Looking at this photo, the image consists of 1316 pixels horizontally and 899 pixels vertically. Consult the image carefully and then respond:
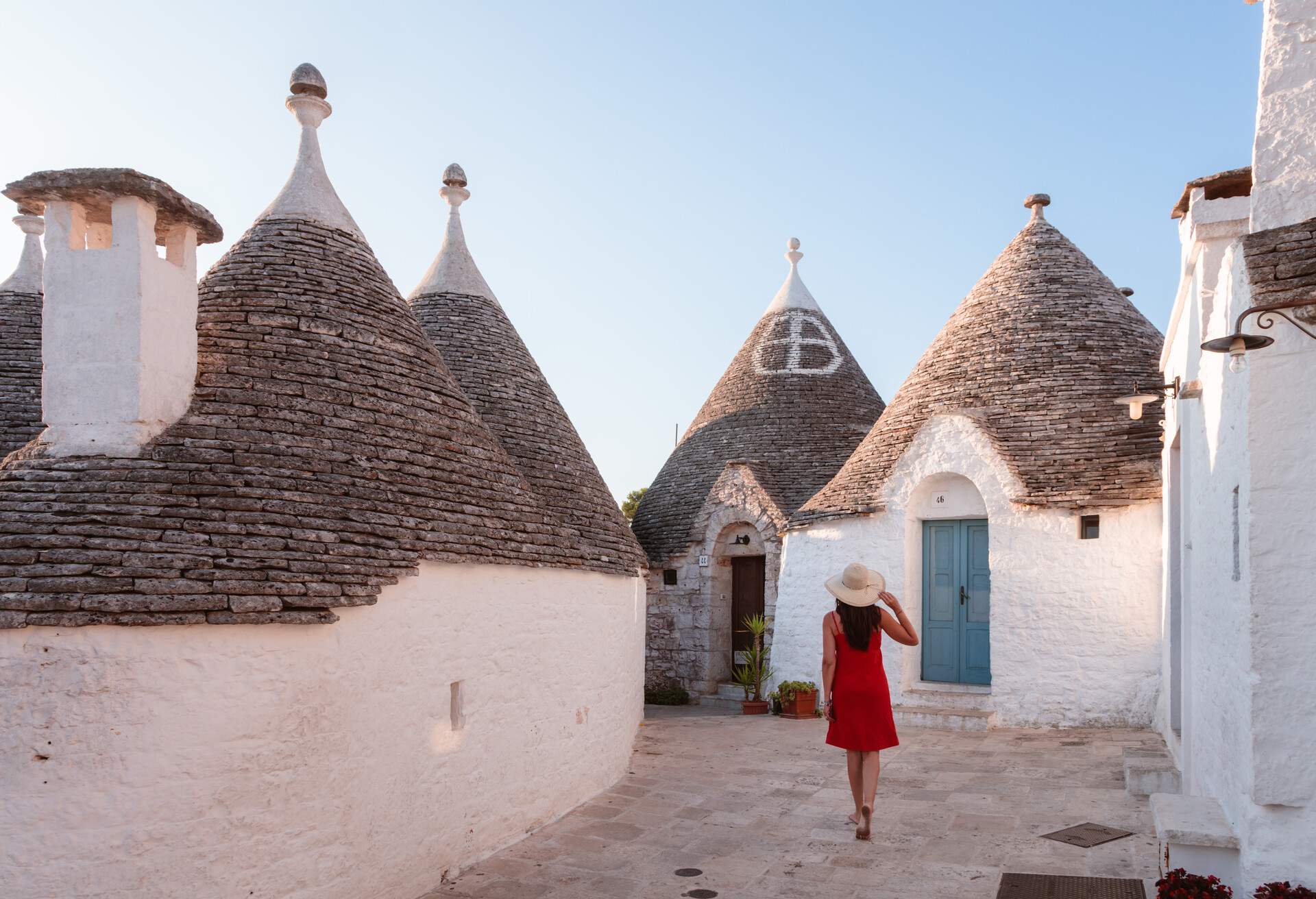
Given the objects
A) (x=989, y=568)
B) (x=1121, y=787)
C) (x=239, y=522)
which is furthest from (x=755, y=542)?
(x=239, y=522)

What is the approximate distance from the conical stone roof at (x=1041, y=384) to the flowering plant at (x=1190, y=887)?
23.8 ft

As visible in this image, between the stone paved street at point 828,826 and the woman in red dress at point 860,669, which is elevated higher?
the woman in red dress at point 860,669

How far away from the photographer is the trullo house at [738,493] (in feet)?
53.1

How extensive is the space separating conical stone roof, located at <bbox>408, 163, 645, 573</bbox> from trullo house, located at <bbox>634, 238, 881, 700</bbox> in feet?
15.7

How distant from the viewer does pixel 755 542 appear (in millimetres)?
16453

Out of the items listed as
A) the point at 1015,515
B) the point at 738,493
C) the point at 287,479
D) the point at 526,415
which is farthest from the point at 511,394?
the point at 738,493

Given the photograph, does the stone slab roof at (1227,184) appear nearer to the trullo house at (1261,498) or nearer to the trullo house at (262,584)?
the trullo house at (1261,498)

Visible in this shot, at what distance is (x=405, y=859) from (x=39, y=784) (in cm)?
210

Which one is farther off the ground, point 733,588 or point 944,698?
point 733,588

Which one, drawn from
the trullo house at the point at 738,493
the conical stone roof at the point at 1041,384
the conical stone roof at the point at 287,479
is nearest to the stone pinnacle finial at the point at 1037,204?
the conical stone roof at the point at 1041,384

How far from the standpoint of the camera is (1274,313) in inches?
182

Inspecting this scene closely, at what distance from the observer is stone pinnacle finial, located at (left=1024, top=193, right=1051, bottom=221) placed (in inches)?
563

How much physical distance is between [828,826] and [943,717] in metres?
4.87

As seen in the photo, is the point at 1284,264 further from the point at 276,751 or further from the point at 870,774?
the point at 276,751
